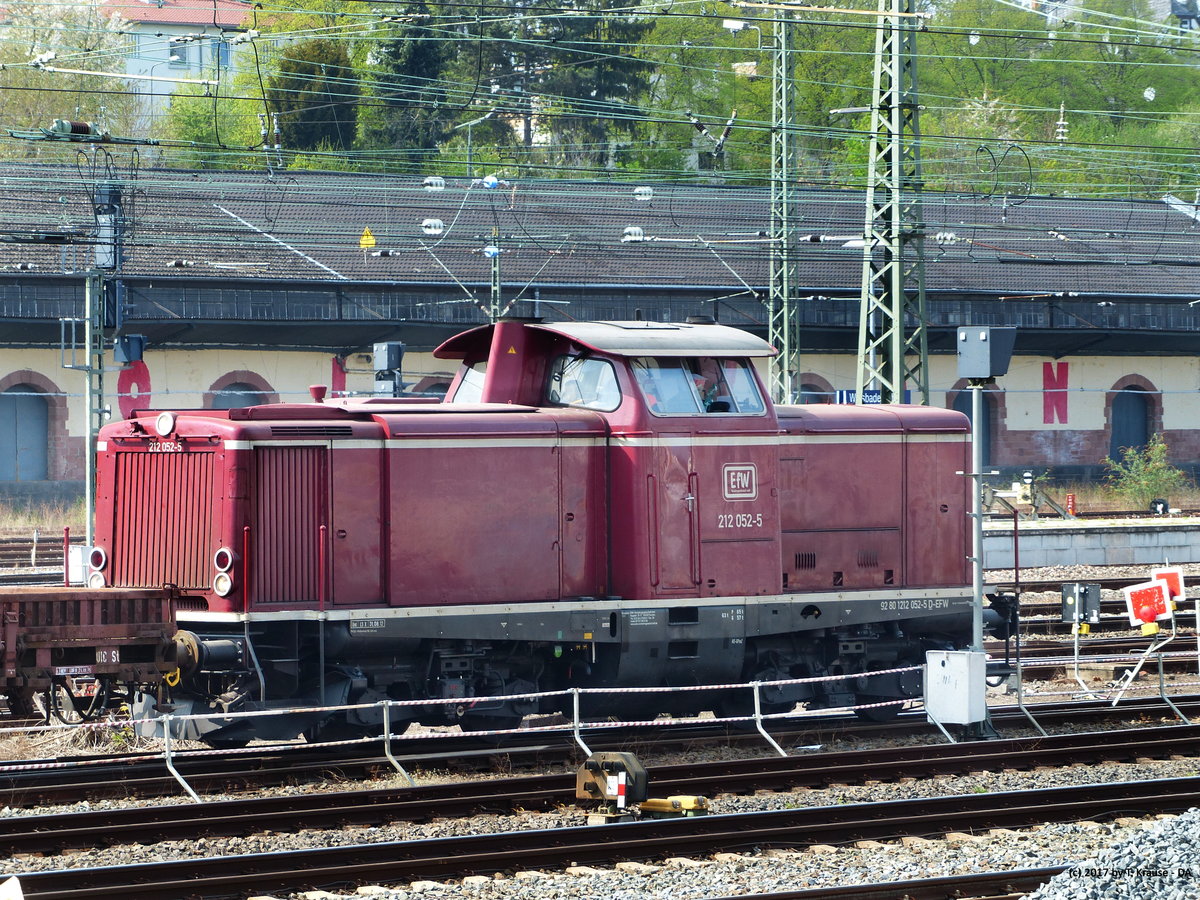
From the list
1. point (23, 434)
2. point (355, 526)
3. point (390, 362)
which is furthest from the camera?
point (23, 434)

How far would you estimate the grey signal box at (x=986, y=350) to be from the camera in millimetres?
13781

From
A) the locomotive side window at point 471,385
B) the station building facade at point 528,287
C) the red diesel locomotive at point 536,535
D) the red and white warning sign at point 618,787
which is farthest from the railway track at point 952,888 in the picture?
the station building facade at point 528,287

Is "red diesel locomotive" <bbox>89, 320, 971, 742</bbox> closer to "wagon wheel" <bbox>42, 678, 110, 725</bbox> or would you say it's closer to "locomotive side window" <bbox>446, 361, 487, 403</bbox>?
"locomotive side window" <bbox>446, 361, 487, 403</bbox>

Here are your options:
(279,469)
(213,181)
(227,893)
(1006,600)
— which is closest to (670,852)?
(227,893)

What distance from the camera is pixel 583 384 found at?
1395 cm

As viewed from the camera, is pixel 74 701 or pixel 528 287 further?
pixel 528 287

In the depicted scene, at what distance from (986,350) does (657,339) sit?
3.13 metres

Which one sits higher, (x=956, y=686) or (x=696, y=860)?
(x=956, y=686)

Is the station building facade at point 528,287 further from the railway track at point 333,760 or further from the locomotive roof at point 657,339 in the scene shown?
the railway track at point 333,760

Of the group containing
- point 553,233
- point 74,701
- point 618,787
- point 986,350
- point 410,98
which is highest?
point 410,98

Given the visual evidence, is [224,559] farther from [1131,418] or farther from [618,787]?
[1131,418]

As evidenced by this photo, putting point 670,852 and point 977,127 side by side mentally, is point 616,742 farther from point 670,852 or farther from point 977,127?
point 977,127

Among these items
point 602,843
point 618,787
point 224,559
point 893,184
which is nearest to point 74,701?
point 224,559

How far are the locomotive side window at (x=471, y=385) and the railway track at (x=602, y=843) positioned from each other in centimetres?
553
